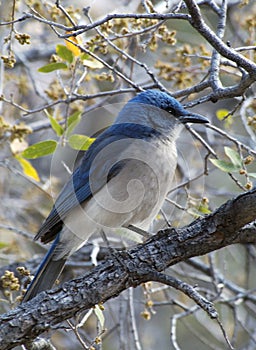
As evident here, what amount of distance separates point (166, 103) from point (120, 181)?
847mm

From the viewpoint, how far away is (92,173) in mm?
4395

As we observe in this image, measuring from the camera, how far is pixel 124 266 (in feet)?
11.1

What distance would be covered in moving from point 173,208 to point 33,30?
10.9 ft

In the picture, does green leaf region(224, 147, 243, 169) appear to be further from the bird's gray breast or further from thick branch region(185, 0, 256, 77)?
thick branch region(185, 0, 256, 77)

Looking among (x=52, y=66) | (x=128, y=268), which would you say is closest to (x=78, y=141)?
(x=52, y=66)

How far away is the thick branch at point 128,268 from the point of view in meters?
3.13

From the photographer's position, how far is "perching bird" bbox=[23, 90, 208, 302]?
13.4 ft

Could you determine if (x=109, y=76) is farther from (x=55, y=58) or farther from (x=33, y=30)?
(x=33, y=30)

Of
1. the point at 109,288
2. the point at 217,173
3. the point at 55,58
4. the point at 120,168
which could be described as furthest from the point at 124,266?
the point at 217,173

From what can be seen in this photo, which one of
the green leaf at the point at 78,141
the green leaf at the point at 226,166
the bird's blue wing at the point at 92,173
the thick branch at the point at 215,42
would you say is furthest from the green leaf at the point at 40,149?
the thick branch at the point at 215,42

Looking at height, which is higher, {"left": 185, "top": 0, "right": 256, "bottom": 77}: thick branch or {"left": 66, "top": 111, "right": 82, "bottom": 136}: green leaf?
{"left": 66, "top": 111, "right": 82, "bottom": 136}: green leaf

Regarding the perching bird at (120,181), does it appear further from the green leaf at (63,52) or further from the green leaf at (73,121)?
the green leaf at (63,52)

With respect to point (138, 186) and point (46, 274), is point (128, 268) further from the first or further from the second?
point (46, 274)

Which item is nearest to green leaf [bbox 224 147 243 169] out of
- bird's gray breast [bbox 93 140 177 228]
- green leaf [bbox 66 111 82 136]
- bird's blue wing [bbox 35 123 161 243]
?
bird's gray breast [bbox 93 140 177 228]
